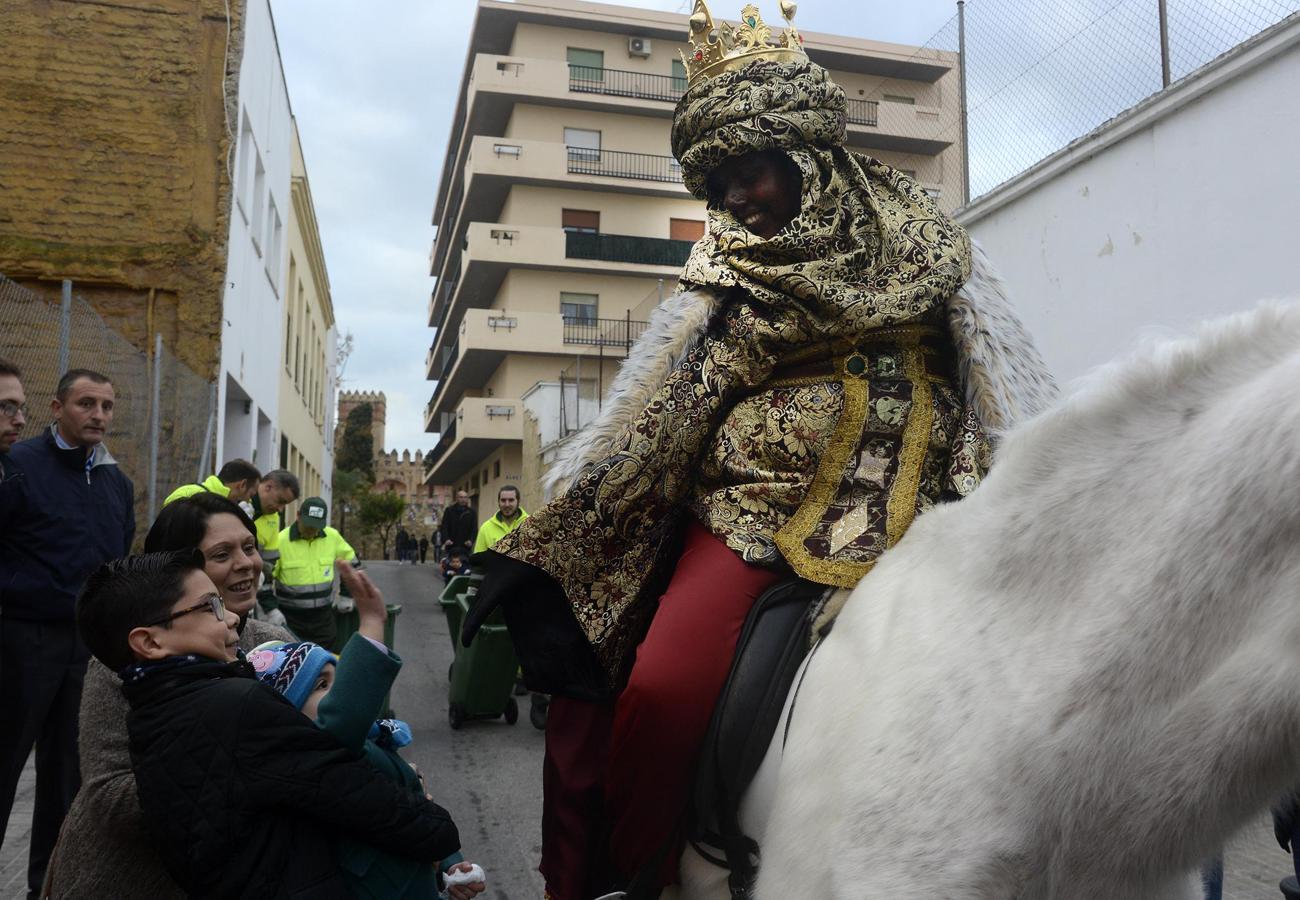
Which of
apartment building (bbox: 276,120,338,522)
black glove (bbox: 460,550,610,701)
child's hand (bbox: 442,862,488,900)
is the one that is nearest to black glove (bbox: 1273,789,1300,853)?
black glove (bbox: 460,550,610,701)

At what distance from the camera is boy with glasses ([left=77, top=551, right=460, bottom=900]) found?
2215mm

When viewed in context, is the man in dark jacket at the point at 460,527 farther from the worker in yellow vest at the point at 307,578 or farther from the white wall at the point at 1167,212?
the white wall at the point at 1167,212

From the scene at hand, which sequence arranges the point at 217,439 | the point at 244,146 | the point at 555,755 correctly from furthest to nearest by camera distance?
the point at 244,146, the point at 217,439, the point at 555,755

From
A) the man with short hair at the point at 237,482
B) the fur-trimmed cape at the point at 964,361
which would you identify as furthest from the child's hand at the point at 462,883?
the man with short hair at the point at 237,482

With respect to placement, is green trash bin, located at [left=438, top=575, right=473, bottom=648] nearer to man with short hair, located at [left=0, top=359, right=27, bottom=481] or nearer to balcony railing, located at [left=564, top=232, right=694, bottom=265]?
man with short hair, located at [left=0, top=359, right=27, bottom=481]

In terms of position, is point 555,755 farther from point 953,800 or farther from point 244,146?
point 244,146

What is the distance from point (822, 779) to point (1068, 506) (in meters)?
0.61

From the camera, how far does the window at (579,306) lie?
1591 inches

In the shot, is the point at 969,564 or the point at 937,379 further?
the point at 937,379

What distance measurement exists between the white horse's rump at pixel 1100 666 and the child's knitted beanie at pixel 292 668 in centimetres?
131

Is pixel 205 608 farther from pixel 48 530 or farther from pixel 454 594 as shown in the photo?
pixel 454 594

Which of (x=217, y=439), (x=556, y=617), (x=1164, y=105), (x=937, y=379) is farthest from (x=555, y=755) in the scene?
(x=217, y=439)

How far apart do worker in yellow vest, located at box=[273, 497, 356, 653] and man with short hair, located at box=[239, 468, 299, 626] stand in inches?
2.4

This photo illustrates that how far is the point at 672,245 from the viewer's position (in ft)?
137
